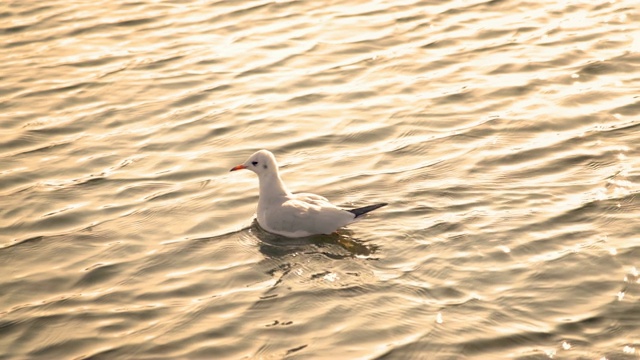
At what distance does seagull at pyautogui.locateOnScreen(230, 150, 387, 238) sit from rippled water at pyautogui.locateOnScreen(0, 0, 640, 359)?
7.3 inches

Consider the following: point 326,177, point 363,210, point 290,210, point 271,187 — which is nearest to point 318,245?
point 290,210

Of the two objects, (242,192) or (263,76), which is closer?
(242,192)

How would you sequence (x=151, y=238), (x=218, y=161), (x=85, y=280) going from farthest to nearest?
(x=218, y=161)
(x=151, y=238)
(x=85, y=280)

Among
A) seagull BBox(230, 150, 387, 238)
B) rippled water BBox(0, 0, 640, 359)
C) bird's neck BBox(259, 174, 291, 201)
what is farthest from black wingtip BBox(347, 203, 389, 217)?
bird's neck BBox(259, 174, 291, 201)

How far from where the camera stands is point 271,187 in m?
10.7

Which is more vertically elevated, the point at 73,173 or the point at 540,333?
the point at 73,173

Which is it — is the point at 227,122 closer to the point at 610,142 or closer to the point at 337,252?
the point at 337,252

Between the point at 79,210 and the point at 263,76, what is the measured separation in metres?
4.29

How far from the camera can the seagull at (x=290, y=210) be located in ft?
33.1

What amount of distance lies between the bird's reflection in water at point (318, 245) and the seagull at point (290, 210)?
8 centimetres

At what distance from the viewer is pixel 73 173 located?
Answer: 1192cm

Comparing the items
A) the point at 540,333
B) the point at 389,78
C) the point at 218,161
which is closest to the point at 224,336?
the point at 540,333

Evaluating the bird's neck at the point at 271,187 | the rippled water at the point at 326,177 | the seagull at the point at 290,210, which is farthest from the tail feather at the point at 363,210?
the bird's neck at the point at 271,187

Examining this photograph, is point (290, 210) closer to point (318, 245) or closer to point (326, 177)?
point (318, 245)
